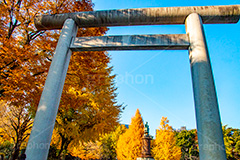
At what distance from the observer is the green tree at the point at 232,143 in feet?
82.2

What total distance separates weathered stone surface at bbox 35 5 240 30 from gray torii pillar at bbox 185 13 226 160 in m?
0.54

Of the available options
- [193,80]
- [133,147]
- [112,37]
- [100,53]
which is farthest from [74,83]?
[133,147]

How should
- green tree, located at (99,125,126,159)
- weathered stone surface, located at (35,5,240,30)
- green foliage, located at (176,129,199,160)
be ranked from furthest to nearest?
green foliage, located at (176,129,199,160), green tree, located at (99,125,126,159), weathered stone surface, located at (35,5,240,30)

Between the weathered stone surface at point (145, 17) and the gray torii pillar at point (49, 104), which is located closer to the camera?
the gray torii pillar at point (49, 104)

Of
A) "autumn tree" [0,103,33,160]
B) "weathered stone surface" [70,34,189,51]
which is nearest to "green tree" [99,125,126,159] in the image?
"autumn tree" [0,103,33,160]

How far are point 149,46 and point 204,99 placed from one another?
220 centimetres

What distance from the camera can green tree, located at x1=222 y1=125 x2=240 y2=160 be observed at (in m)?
25.1

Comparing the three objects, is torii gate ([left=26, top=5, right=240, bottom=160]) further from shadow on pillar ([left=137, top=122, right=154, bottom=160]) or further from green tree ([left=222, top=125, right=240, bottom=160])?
green tree ([left=222, top=125, right=240, bottom=160])

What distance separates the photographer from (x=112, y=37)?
471cm

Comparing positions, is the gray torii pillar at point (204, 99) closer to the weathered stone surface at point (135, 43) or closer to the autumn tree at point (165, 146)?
the weathered stone surface at point (135, 43)

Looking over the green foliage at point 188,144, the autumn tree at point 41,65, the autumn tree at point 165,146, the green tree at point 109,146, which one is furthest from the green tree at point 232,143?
the autumn tree at point 41,65

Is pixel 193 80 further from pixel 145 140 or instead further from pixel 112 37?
pixel 145 140

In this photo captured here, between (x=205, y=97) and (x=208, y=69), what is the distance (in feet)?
2.77

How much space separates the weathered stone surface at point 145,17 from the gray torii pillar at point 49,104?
63 centimetres
